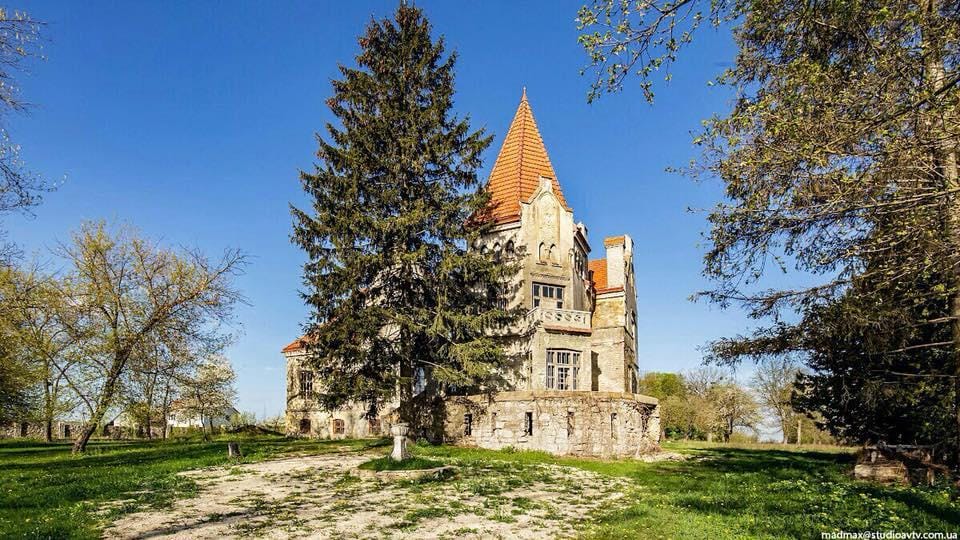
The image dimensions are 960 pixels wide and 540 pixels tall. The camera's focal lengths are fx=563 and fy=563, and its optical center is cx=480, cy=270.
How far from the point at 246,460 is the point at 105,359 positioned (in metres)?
8.93

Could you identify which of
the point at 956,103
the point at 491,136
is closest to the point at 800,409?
the point at 491,136

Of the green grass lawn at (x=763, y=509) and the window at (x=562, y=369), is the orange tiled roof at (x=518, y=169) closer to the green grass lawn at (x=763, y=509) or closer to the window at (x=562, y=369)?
the window at (x=562, y=369)

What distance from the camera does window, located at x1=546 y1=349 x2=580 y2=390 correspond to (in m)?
26.2

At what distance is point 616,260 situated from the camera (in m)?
34.3

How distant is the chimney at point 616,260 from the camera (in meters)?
33.8

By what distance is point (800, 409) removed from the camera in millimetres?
23203

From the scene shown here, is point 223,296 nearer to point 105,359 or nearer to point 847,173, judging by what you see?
point 105,359

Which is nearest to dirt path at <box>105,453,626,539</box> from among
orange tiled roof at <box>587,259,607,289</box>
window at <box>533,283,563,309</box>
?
window at <box>533,283,563,309</box>

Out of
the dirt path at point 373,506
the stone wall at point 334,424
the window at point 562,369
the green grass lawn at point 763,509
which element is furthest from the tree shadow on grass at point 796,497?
the stone wall at point 334,424

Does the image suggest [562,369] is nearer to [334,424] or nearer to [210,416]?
[334,424]

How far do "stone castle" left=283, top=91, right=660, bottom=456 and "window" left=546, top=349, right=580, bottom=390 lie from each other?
47mm

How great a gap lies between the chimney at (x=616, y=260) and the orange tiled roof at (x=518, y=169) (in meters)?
5.68

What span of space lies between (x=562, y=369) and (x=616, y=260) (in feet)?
34.3

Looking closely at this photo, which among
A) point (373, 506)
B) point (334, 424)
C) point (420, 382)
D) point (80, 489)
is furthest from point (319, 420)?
point (373, 506)
